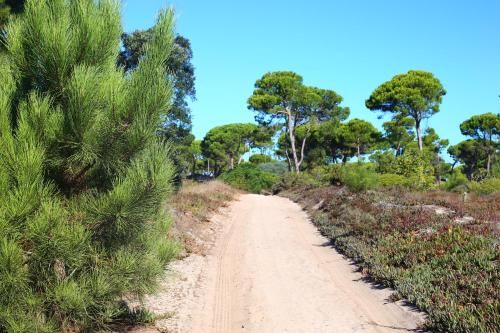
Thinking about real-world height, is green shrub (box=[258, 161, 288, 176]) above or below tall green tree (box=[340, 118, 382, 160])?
below

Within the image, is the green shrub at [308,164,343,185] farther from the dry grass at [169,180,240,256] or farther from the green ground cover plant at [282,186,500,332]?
the green ground cover plant at [282,186,500,332]

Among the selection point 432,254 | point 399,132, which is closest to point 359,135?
point 399,132

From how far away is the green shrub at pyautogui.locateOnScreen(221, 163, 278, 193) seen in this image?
4072 cm

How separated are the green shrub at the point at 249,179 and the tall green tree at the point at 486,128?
21.5 metres

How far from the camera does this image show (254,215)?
793 inches

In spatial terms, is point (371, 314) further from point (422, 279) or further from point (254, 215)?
point (254, 215)

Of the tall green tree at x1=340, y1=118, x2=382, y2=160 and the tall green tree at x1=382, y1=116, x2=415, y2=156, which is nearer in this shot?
the tall green tree at x1=382, y1=116, x2=415, y2=156

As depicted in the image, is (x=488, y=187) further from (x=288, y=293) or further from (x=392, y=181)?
(x=288, y=293)

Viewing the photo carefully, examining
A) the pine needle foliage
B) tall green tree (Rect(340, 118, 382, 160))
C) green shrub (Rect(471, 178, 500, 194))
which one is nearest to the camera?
the pine needle foliage

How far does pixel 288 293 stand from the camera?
877 centimetres

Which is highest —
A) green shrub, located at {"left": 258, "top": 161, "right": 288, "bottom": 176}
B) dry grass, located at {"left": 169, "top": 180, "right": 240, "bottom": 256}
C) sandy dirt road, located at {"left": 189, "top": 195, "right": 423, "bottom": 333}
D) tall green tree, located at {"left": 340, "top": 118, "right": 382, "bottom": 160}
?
tall green tree, located at {"left": 340, "top": 118, "right": 382, "bottom": 160}

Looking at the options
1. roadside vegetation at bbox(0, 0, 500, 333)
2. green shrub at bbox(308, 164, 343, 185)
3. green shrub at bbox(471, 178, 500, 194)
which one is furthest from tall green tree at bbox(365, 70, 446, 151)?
roadside vegetation at bbox(0, 0, 500, 333)

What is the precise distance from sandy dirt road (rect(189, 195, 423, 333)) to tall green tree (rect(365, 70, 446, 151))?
25414 mm

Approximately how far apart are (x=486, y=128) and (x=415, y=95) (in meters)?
16.1
